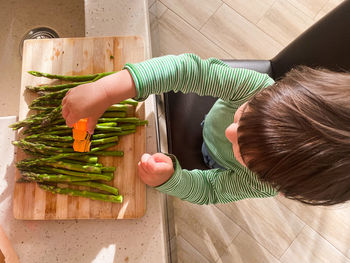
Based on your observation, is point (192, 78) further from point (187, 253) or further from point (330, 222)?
point (330, 222)

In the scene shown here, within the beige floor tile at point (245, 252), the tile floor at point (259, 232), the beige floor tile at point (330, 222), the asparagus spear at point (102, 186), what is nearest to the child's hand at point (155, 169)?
the asparagus spear at point (102, 186)

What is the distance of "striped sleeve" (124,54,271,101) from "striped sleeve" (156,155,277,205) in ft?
Answer: 0.82

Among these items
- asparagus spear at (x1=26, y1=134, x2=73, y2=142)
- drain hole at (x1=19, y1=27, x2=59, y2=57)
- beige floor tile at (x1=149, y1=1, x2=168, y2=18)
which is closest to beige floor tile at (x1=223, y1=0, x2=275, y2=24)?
beige floor tile at (x1=149, y1=1, x2=168, y2=18)

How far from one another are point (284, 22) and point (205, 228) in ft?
4.81

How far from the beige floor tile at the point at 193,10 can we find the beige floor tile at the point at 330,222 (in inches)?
52.0

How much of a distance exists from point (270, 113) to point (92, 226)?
721 mm

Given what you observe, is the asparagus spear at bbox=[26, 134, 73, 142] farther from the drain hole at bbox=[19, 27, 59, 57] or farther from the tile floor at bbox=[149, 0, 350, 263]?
the tile floor at bbox=[149, 0, 350, 263]

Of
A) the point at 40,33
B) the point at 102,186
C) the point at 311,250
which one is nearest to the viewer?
the point at 102,186

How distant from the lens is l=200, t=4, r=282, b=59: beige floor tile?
1771 mm

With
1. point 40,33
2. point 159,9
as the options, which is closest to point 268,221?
point 159,9

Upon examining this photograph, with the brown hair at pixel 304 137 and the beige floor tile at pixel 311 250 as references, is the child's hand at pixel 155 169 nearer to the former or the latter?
the brown hair at pixel 304 137

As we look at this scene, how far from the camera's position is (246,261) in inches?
61.5

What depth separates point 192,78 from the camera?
0.86 metres

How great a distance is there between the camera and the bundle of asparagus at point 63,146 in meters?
0.91
